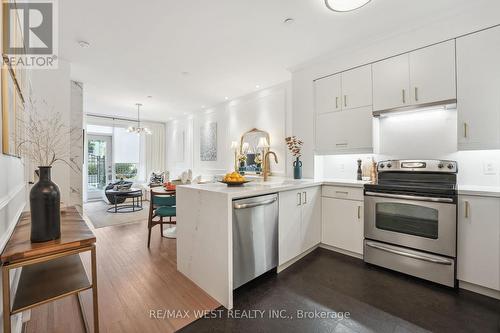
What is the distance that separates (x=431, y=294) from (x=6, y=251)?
304 cm

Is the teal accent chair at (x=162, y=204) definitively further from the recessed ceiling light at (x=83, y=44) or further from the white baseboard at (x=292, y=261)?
the recessed ceiling light at (x=83, y=44)

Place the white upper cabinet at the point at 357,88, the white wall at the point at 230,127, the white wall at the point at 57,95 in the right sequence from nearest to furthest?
1. the white upper cabinet at the point at 357,88
2. the white wall at the point at 57,95
3. the white wall at the point at 230,127

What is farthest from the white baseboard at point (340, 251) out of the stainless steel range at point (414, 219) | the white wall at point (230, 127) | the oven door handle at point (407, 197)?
the white wall at point (230, 127)

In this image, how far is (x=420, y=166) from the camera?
7.59ft

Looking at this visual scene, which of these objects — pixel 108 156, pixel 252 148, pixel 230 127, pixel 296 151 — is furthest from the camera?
pixel 108 156

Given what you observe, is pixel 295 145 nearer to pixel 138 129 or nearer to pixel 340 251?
pixel 340 251

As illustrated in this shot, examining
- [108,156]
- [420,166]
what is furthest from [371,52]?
[108,156]

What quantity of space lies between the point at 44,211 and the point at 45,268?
58cm

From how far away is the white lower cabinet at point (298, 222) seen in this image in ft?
7.63

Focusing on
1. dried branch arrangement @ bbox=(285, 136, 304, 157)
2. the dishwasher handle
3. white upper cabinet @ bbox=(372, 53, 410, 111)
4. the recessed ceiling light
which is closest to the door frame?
the recessed ceiling light

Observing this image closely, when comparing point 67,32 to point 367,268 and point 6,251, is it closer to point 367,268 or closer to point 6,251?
point 6,251

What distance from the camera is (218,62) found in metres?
3.39

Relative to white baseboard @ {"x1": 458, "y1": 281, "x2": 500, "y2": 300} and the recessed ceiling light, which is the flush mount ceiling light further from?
the recessed ceiling light

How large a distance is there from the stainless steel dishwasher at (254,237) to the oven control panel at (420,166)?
1396 mm
